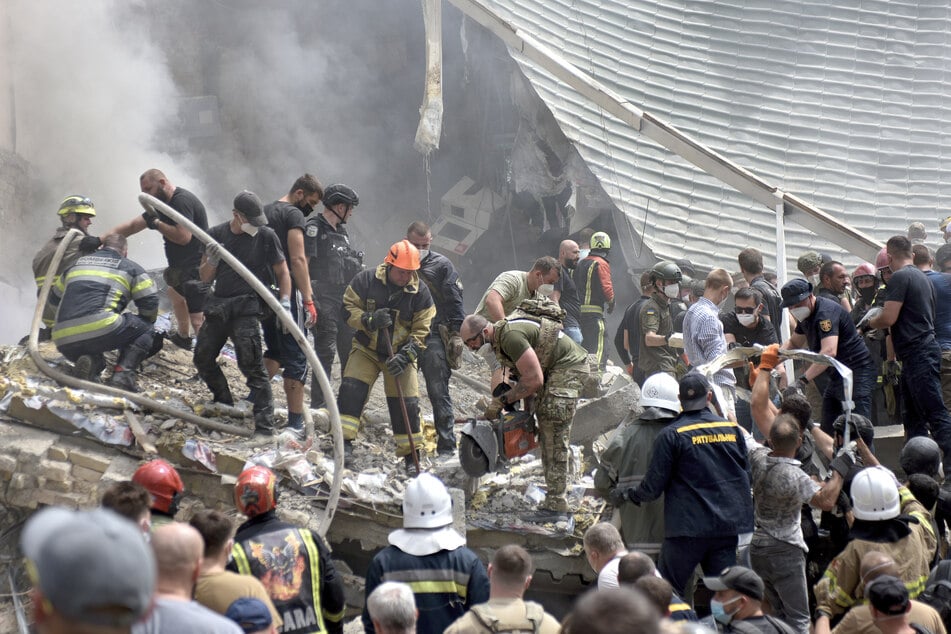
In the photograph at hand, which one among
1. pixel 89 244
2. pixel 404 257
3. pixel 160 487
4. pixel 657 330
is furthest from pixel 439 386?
pixel 160 487

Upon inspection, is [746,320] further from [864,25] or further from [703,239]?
[864,25]

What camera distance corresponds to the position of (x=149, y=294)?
7727 mm

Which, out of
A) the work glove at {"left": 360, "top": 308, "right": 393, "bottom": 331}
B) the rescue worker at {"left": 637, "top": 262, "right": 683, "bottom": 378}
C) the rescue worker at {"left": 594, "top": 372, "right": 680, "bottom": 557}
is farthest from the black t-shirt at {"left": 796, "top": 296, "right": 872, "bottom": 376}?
the work glove at {"left": 360, "top": 308, "right": 393, "bottom": 331}

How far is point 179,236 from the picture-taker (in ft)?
25.4

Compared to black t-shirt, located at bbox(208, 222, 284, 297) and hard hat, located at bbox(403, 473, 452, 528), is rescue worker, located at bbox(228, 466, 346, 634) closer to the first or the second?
hard hat, located at bbox(403, 473, 452, 528)

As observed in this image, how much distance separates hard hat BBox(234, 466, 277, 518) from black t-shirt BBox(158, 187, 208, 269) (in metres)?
3.78

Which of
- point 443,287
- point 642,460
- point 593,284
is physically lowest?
point 642,460

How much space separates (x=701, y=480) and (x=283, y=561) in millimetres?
2354

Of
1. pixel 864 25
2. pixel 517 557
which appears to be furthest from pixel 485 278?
pixel 517 557

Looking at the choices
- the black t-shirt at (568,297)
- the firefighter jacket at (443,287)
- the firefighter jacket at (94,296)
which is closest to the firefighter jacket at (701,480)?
the firefighter jacket at (443,287)

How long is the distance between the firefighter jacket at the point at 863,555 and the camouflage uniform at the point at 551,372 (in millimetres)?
2215

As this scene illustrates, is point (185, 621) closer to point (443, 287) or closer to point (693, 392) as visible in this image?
point (693, 392)

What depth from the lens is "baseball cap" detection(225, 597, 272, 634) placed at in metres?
3.58

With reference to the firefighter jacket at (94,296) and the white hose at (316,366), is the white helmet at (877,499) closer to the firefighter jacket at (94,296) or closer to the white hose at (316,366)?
the white hose at (316,366)
